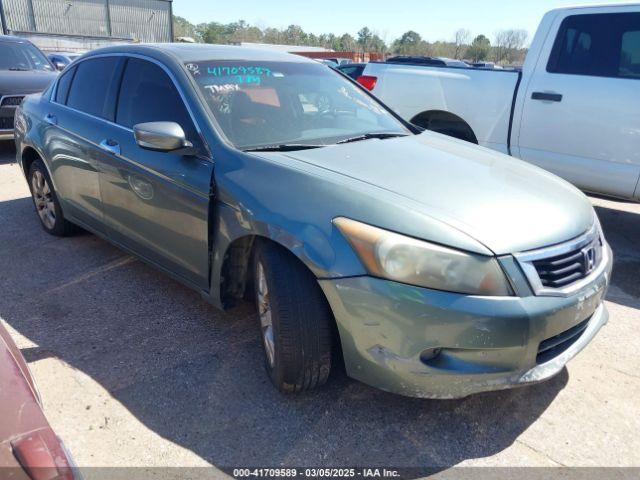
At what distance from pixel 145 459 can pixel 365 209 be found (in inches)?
55.7

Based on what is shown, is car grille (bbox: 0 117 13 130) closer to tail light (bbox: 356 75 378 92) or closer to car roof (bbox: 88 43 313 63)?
car roof (bbox: 88 43 313 63)

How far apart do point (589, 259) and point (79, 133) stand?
A: 11.3ft

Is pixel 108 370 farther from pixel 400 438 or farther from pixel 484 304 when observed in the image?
pixel 484 304

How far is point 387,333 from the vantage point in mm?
2188

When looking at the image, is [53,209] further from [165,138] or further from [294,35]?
[294,35]

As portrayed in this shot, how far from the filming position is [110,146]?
3541 millimetres

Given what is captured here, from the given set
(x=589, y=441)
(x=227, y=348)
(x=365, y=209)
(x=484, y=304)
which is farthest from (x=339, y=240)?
(x=589, y=441)

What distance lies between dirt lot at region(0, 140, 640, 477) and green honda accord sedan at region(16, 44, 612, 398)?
23 centimetres

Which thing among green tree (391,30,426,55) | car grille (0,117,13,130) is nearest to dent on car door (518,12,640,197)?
car grille (0,117,13,130)

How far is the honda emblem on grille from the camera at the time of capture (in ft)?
8.00

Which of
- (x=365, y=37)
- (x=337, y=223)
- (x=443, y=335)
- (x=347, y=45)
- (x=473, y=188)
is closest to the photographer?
(x=443, y=335)

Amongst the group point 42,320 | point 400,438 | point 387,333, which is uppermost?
point 387,333

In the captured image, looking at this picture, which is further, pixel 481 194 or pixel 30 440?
pixel 481 194

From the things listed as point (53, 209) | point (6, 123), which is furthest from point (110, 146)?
point (6, 123)
